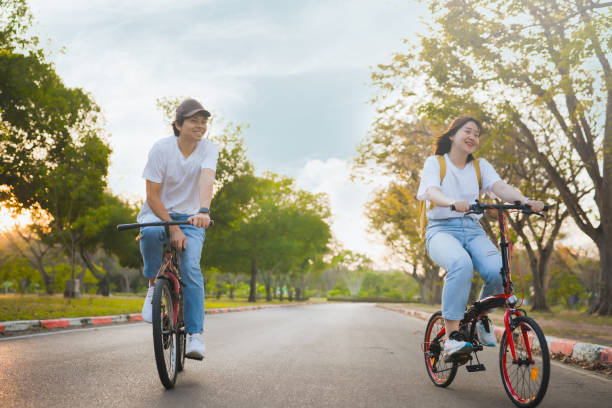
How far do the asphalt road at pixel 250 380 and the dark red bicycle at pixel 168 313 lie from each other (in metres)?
0.19

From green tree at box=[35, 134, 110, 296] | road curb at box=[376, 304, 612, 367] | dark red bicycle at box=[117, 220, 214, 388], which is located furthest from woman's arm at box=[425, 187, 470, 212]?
green tree at box=[35, 134, 110, 296]

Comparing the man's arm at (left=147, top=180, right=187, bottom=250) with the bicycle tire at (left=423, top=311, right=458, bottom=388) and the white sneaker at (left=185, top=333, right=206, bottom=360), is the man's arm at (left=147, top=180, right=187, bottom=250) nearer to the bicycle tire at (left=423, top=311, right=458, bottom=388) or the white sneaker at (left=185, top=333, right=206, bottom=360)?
the white sneaker at (left=185, top=333, right=206, bottom=360)

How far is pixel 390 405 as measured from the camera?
3684 mm

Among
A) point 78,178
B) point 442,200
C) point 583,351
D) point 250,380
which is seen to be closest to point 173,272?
point 250,380

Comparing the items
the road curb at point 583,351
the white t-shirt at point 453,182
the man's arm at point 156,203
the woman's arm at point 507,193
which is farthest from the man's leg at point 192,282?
the road curb at point 583,351

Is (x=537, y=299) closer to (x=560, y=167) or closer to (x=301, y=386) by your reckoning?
(x=560, y=167)

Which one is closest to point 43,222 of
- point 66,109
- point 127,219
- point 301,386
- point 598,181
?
point 127,219

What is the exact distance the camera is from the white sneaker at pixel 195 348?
4156mm

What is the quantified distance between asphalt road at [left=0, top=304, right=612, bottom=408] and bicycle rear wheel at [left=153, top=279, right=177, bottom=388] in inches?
5.8

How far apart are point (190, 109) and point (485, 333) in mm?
2952

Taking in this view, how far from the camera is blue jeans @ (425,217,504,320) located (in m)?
4.04

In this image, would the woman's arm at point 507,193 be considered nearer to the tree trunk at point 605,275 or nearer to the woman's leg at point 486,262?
the woman's leg at point 486,262

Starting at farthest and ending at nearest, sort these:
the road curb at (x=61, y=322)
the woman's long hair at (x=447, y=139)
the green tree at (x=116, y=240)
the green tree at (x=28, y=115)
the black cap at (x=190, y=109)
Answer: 1. the green tree at (x=116, y=240)
2. the green tree at (x=28, y=115)
3. the road curb at (x=61, y=322)
4. the woman's long hair at (x=447, y=139)
5. the black cap at (x=190, y=109)

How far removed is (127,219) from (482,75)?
1133 inches
